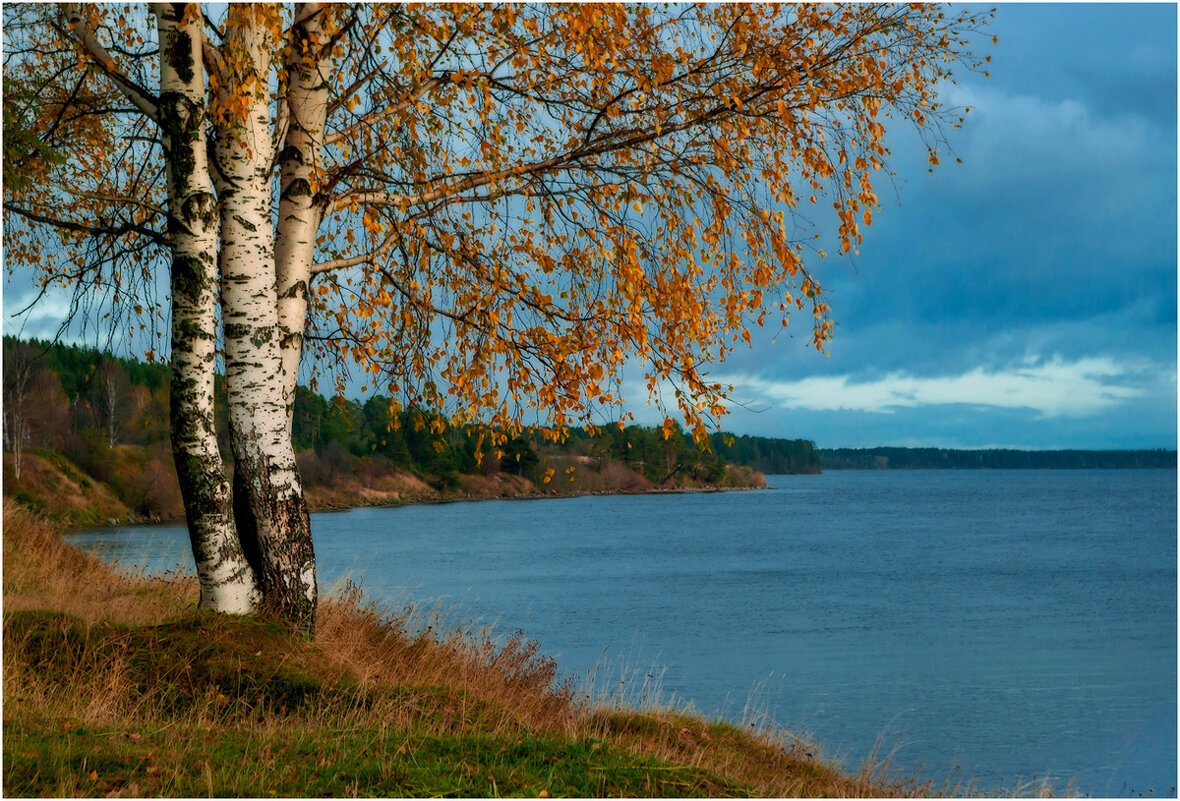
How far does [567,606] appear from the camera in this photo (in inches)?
1120

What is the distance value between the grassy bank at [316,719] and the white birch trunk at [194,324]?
477 mm

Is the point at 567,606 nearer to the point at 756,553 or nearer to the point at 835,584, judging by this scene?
the point at 835,584

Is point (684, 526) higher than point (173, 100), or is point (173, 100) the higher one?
point (173, 100)

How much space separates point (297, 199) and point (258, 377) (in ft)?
6.17

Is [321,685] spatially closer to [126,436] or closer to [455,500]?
[126,436]

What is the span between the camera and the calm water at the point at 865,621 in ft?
52.3

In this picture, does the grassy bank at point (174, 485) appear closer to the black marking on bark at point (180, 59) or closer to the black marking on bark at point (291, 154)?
the black marking on bark at point (291, 154)

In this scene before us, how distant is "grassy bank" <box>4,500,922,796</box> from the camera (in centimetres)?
548

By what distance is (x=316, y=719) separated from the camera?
6.75 m

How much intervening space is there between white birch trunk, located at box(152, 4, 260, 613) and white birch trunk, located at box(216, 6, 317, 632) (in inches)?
6.6

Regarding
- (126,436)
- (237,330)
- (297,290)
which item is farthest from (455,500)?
(237,330)

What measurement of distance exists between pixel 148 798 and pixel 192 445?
361 cm

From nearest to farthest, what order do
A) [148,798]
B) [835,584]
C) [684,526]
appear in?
[148,798] < [835,584] < [684,526]

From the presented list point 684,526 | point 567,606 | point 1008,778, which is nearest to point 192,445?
point 1008,778
